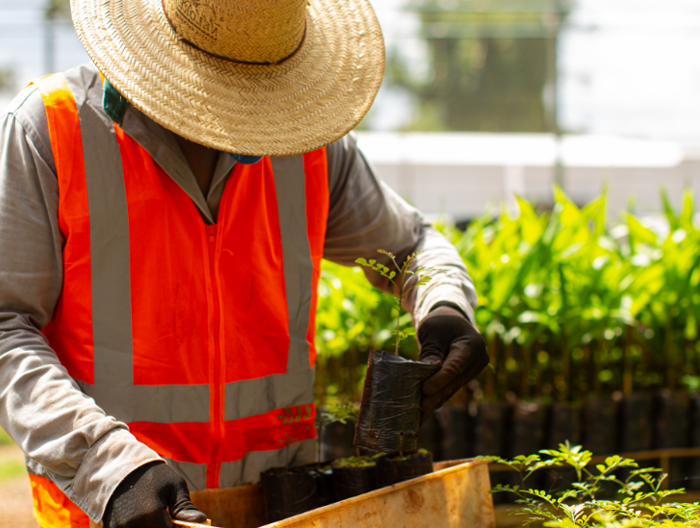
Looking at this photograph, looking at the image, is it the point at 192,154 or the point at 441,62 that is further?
the point at 441,62

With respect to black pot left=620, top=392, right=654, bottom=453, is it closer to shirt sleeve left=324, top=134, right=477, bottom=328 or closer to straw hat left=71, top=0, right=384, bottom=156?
shirt sleeve left=324, top=134, right=477, bottom=328

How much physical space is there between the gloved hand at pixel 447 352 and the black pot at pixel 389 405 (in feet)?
0.14

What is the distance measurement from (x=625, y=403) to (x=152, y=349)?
212 centimetres

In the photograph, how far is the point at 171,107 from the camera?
41.8 inches

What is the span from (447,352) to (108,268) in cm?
65

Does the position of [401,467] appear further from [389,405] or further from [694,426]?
[694,426]

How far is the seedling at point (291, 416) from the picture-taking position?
1289 millimetres

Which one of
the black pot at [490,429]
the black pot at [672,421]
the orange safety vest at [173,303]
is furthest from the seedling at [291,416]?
the black pot at [672,421]

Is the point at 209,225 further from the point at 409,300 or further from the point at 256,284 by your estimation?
the point at 409,300

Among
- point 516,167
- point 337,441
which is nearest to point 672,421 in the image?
point 337,441

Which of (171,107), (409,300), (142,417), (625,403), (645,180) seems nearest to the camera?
(171,107)

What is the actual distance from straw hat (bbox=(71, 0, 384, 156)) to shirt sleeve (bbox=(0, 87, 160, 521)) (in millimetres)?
200

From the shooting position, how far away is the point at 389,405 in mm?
1082

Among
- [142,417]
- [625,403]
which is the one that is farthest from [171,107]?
[625,403]
